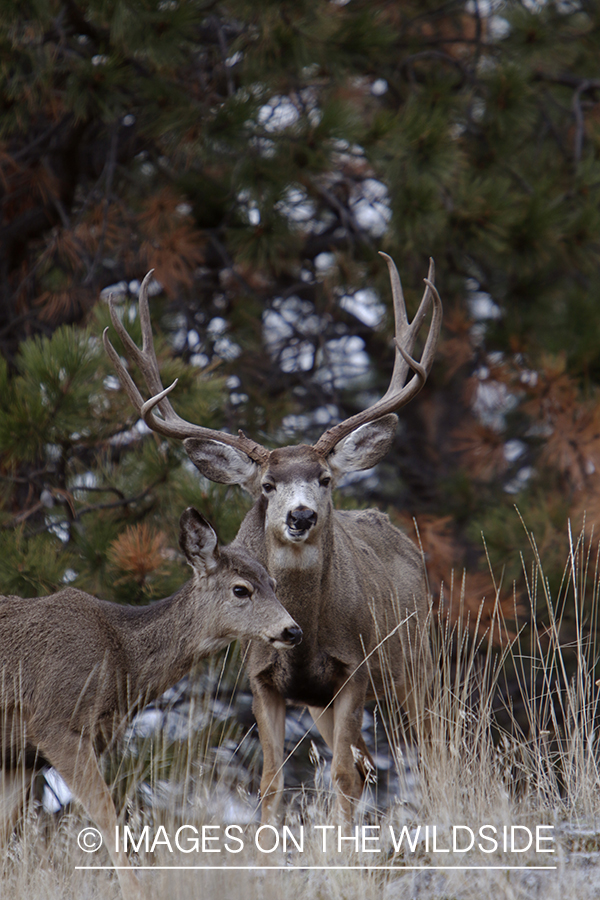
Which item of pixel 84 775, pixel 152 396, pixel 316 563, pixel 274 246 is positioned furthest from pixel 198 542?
pixel 274 246

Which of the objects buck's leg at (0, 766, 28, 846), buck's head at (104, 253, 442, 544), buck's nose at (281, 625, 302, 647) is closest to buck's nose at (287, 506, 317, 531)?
buck's head at (104, 253, 442, 544)

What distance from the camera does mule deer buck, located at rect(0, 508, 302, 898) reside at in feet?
18.9

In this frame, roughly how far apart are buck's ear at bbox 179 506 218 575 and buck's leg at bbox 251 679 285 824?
826 mm

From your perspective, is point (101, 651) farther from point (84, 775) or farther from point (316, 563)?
point (316, 563)

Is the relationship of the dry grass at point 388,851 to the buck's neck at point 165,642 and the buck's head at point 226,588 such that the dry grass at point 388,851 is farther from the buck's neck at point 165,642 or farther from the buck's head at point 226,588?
the buck's head at point 226,588

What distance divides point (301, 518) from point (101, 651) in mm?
1237

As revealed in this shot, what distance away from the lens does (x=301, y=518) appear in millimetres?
6191

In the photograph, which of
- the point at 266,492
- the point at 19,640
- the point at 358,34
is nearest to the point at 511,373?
the point at 358,34

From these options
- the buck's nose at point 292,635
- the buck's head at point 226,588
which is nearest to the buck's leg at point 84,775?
the buck's head at point 226,588

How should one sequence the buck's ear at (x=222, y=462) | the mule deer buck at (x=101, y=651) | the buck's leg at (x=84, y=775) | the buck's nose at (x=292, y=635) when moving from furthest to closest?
1. the buck's ear at (x=222, y=462)
2. the buck's nose at (x=292, y=635)
3. the mule deer buck at (x=101, y=651)
4. the buck's leg at (x=84, y=775)

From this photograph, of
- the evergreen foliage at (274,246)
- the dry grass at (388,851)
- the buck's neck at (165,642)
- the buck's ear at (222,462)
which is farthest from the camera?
the evergreen foliage at (274,246)

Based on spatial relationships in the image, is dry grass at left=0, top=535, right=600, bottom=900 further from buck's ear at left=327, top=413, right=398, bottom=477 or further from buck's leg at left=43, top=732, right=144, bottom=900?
buck's ear at left=327, top=413, right=398, bottom=477

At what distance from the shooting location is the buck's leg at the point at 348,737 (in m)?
6.45

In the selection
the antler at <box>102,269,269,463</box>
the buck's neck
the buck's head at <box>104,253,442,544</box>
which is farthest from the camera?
the antler at <box>102,269,269,463</box>
